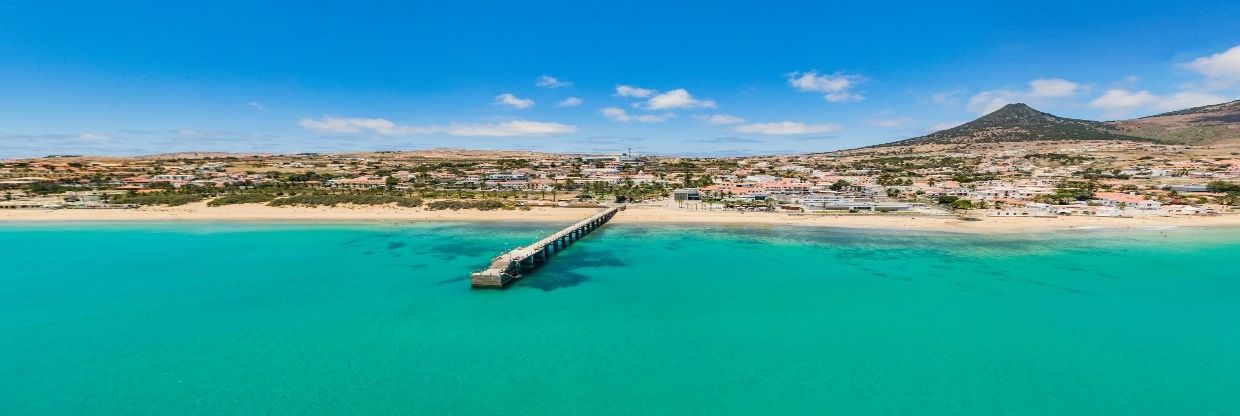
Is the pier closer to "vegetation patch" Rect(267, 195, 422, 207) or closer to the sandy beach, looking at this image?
the sandy beach

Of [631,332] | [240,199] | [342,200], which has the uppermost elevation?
[240,199]

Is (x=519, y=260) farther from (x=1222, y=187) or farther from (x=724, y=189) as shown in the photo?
(x=1222, y=187)

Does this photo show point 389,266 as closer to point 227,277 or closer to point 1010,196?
point 227,277

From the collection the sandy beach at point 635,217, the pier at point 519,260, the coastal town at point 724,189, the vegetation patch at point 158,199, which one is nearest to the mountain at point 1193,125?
the coastal town at point 724,189

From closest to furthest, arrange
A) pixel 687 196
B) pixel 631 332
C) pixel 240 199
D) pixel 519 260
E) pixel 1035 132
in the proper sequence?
pixel 631 332
pixel 519 260
pixel 240 199
pixel 687 196
pixel 1035 132

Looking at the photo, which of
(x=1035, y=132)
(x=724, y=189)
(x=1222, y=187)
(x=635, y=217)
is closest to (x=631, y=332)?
(x=635, y=217)

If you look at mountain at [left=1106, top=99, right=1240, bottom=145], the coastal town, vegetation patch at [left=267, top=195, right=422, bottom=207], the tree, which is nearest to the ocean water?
the coastal town

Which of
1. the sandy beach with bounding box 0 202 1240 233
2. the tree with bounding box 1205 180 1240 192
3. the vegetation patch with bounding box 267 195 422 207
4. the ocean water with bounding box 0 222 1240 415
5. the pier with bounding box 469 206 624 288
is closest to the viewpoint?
the ocean water with bounding box 0 222 1240 415
